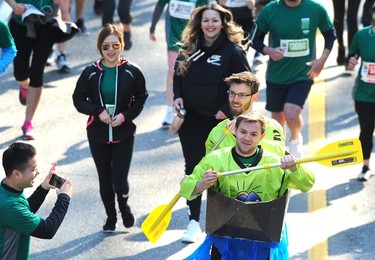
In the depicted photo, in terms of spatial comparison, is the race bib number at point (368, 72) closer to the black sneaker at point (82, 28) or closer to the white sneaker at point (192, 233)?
the white sneaker at point (192, 233)

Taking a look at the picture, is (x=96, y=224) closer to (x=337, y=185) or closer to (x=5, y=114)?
(x=337, y=185)

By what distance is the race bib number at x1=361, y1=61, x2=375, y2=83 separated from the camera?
9.51 metres

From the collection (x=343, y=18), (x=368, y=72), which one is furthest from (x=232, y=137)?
(x=343, y=18)

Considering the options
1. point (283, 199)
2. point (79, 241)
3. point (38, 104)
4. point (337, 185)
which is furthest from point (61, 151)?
point (283, 199)

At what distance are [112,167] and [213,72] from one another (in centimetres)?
114

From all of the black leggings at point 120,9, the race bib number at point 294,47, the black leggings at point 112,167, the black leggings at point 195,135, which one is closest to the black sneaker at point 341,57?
the black leggings at point 120,9

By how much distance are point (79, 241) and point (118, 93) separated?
1.27 meters

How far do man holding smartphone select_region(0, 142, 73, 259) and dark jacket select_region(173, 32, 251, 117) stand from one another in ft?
7.67

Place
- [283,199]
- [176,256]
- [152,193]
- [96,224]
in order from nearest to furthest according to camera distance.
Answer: [283,199] < [176,256] < [96,224] < [152,193]

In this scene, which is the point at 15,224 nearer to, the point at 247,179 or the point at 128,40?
the point at 247,179

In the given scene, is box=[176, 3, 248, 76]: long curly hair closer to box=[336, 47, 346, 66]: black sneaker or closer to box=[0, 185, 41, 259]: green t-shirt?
box=[0, 185, 41, 259]: green t-shirt

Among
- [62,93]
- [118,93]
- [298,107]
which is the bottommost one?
[62,93]

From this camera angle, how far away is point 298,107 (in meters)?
9.72

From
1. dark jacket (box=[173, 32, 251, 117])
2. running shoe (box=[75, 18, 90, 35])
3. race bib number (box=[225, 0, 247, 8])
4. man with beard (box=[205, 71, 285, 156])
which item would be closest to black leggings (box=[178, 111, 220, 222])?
dark jacket (box=[173, 32, 251, 117])
